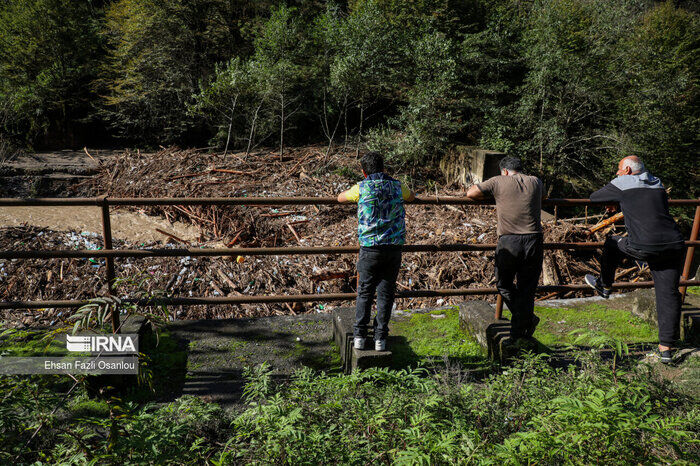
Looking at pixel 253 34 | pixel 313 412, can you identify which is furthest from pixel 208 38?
pixel 313 412

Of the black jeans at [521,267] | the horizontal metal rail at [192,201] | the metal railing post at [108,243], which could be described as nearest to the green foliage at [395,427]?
the metal railing post at [108,243]

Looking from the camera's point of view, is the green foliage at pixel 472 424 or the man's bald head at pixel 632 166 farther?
the man's bald head at pixel 632 166

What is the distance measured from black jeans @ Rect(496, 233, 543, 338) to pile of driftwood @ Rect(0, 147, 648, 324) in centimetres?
332

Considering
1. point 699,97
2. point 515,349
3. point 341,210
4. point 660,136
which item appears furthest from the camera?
point 699,97

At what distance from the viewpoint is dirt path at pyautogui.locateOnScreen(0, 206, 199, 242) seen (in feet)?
34.9

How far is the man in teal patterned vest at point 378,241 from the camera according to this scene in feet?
10.5

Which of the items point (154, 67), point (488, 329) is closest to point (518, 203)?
point (488, 329)

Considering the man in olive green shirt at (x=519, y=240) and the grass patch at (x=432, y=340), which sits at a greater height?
the man in olive green shirt at (x=519, y=240)

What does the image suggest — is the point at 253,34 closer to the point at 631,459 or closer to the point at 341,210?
the point at 341,210

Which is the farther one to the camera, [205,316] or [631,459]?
[205,316]

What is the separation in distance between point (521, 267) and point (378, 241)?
4.08ft

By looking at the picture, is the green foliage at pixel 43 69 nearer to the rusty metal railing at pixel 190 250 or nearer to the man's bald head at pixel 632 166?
the rusty metal railing at pixel 190 250

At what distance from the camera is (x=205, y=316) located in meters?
6.70

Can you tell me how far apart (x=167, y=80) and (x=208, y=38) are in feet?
9.80
